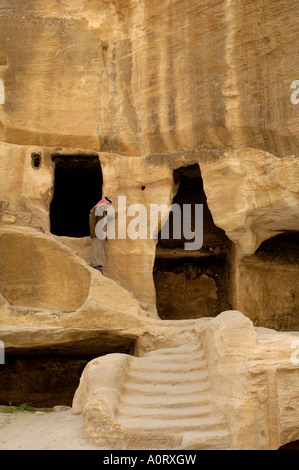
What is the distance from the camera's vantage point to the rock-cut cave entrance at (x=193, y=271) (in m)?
9.85

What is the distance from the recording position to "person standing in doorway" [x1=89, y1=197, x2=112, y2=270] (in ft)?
26.2

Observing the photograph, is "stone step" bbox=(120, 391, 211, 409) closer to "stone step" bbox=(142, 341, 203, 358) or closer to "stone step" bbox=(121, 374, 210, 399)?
"stone step" bbox=(121, 374, 210, 399)

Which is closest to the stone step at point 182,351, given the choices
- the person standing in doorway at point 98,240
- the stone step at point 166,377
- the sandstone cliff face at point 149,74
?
the stone step at point 166,377

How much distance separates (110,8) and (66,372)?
612cm

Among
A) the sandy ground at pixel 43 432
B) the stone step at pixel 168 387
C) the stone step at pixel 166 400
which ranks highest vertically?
the stone step at pixel 168 387

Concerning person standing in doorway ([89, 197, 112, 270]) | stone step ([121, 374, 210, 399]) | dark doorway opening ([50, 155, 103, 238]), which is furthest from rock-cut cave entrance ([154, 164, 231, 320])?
stone step ([121, 374, 210, 399])

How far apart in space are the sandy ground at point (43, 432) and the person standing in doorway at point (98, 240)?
9.23 feet

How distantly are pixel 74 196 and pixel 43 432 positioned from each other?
7.67 meters

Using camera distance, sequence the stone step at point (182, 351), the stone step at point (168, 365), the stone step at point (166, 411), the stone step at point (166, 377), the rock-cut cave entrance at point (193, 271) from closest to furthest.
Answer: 1. the stone step at point (166, 411)
2. the stone step at point (166, 377)
3. the stone step at point (168, 365)
4. the stone step at point (182, 351)
5. the rock-cut cave entrance at point (193, 271)

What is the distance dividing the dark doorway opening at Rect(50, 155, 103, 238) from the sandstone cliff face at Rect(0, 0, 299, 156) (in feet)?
3.71

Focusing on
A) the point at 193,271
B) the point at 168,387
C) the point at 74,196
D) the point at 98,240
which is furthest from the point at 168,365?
the point at 74,196

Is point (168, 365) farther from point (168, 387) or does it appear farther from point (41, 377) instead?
point (41, 377)

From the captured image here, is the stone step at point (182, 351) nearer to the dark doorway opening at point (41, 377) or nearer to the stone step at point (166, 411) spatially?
the stone step at point (166, 411)
